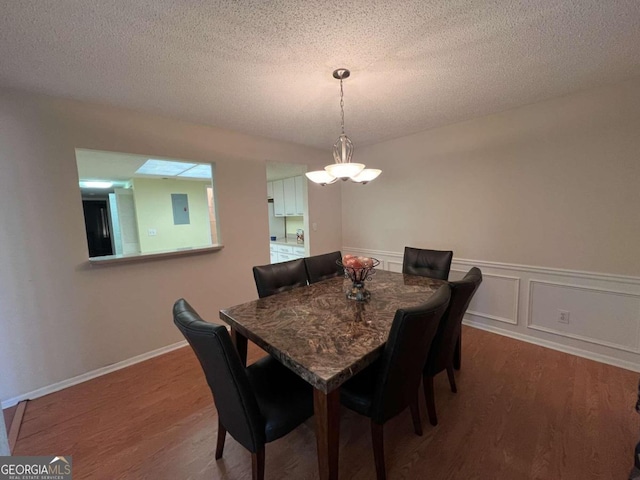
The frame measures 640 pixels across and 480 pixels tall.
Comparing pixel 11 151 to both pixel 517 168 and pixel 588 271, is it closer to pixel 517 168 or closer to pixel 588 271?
pixel 517 168

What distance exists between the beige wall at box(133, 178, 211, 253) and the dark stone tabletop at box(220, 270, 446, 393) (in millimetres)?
3274

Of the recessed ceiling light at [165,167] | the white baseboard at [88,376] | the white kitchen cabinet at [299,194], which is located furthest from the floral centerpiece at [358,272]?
the white kitchen cabinet at [299,194]

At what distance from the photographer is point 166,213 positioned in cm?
523

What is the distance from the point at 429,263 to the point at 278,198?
350 cm

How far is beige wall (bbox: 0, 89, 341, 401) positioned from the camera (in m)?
1.95

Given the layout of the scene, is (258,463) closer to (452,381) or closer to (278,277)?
(278,277)

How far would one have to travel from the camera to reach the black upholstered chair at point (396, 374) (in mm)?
1168

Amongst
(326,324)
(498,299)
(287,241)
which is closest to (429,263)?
(498,299)

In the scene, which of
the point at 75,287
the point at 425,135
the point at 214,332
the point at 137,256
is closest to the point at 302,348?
the point at 214,332

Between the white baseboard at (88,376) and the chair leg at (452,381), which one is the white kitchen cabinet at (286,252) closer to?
the white baseboard at (88,376)

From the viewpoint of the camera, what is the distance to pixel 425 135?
3275 mm

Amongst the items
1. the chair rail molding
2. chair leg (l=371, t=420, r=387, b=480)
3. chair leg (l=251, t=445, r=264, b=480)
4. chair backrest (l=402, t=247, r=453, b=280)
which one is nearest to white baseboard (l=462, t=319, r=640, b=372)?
the chair rail molding

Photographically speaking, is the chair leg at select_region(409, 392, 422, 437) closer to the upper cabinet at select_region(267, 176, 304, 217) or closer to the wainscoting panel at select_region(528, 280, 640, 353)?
the wainscoting panel at select_region(528, 280, 640, 353)

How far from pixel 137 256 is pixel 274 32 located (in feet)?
7.03
